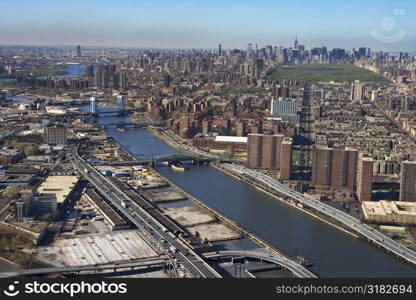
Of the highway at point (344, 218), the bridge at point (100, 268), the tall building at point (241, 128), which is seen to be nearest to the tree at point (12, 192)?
the bridge at point (100, 268)

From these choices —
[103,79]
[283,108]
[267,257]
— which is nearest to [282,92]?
[283,108]

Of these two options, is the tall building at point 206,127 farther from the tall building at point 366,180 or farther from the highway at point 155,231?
the tall building at point 366,180

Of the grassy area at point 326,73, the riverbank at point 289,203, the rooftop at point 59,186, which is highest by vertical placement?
the grassy area at point 326,73

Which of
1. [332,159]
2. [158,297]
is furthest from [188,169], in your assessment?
[158,297]

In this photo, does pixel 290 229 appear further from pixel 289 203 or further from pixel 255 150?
pixel 255 150

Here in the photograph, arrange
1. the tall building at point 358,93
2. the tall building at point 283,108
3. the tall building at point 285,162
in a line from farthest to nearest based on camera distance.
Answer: the tall building at point 358,93, the tall building at point 283,108, the tall building at point 285,162

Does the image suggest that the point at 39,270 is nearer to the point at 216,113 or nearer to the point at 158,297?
the point at 158,297

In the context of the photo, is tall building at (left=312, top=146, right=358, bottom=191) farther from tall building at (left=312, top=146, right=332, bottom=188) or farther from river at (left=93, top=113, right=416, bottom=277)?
river at (left=93, top=113, right=416, bottom=277)

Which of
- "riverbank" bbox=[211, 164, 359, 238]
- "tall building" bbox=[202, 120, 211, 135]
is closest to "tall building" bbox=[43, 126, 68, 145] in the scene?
"tall building" bbox=[202, 120, 211, 135]
